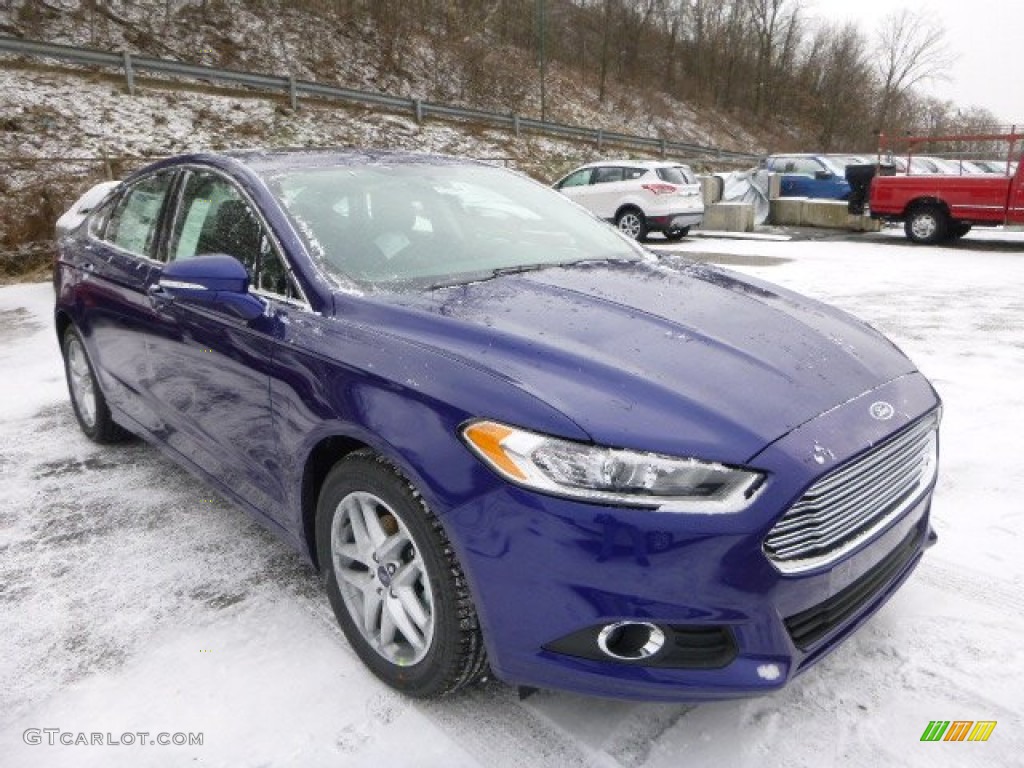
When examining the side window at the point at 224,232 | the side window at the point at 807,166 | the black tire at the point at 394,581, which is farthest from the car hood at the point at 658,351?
the side window at the point at 807,166

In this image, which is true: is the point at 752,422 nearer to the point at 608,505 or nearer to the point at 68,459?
the point at 608,505

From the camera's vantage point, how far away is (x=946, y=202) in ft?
42.8

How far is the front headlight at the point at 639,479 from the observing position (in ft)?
5.62

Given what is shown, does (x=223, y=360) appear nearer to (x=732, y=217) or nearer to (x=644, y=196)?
(x=644, y=196)

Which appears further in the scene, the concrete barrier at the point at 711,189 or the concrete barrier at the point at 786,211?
the concrete barrier at the point at 711,189

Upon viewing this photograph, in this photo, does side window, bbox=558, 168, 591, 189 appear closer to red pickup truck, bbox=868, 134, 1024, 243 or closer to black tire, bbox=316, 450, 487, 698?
red pickup truck, bbox=868, 134, 1024, 243

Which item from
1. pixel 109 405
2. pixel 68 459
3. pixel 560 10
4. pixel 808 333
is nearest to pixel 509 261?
pixel 808 333

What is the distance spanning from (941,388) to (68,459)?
17.1 ft

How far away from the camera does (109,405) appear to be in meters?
3.90

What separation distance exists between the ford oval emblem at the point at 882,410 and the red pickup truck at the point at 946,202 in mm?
12593

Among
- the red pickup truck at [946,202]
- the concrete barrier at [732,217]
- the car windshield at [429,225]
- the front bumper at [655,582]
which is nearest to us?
the front bumper at [655,582]

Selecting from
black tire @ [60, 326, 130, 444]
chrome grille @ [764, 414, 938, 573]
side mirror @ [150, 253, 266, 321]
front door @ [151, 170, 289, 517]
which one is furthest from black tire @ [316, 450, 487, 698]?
black tire @ [60, 326, 130, 444]
